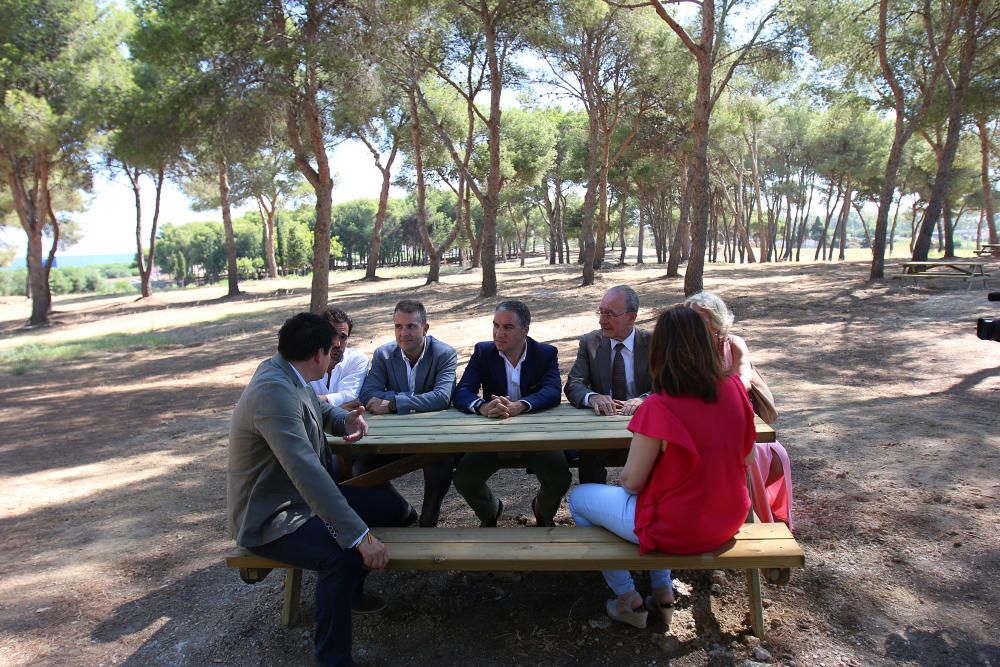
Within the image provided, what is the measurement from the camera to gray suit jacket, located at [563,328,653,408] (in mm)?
3521

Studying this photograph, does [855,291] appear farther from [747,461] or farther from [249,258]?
[249,258]

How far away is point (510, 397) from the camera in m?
3.62

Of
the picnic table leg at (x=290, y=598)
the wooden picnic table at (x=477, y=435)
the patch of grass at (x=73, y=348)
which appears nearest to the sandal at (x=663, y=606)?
the wooden picnic table at (x=477, y=435)

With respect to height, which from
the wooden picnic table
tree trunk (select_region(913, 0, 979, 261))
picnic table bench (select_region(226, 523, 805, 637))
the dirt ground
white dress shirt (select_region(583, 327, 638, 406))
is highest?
tree trunk (select_region(913, 0, 979, 261))

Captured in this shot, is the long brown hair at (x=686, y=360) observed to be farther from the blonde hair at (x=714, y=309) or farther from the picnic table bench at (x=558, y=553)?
the blonde hair at (x=714, y=309)

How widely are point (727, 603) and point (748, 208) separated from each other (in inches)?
1855

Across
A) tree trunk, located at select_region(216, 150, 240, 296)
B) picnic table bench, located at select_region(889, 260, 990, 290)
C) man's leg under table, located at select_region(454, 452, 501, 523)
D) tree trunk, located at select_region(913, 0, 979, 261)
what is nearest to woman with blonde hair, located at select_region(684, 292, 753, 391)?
man's leg under table, located at select_region(454, 452, 501, 523)

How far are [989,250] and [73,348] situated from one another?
2638 centimetres

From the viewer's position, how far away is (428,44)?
58.3 ft

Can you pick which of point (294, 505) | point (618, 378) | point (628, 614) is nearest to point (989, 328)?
point (618, 378)

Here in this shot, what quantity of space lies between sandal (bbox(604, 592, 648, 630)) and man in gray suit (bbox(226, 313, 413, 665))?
977 millimetres

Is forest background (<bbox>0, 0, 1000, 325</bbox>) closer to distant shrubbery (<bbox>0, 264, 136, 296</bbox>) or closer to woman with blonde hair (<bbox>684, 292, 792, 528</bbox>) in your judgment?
woman with blonde hair (<bbox>684, 292, 792, 528</bbox>)

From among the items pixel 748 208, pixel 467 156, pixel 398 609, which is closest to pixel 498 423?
pixel 398 609

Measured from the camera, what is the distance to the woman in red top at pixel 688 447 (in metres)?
2.18
